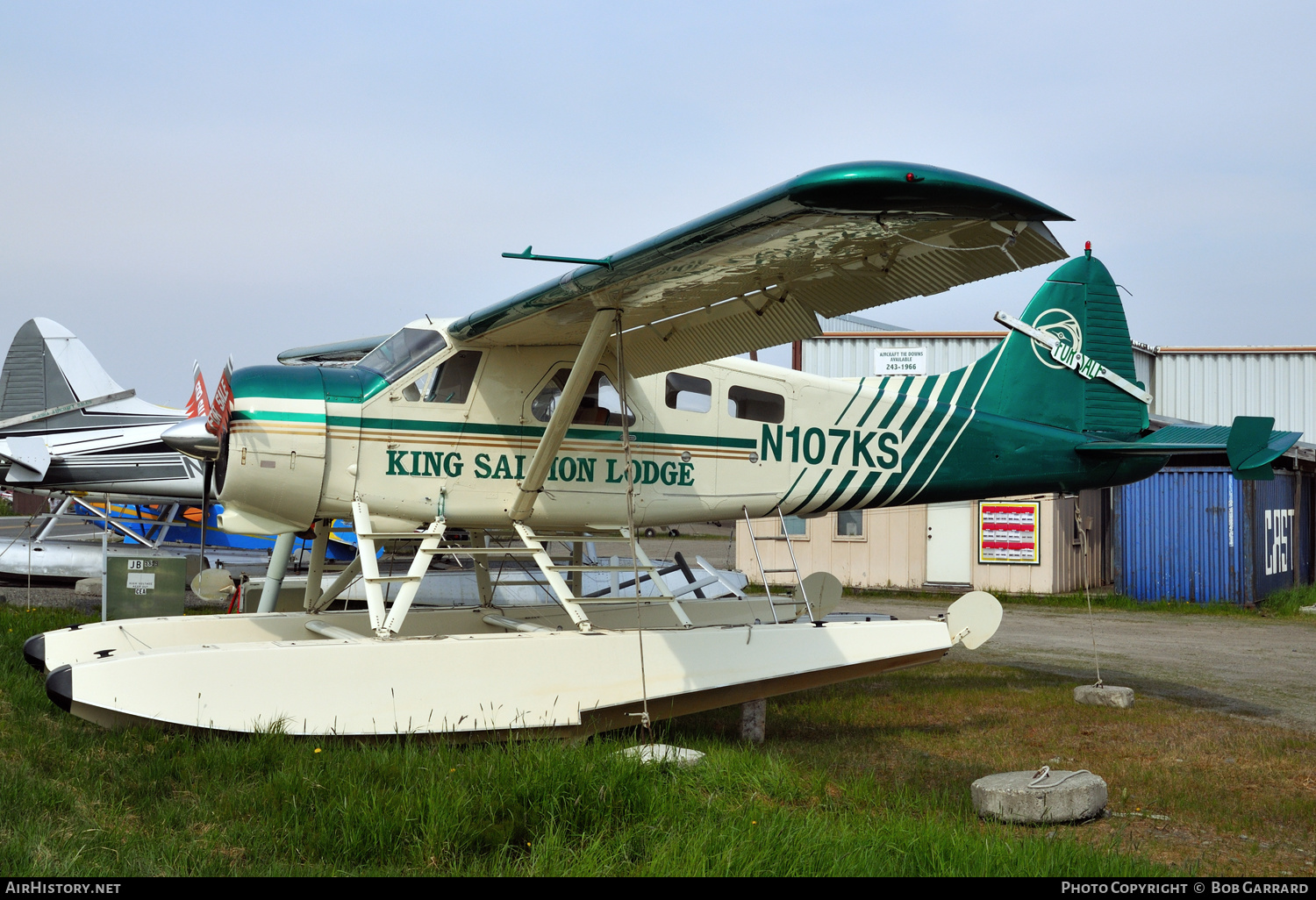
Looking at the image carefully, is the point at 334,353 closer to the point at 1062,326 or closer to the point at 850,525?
the point at 1062,326

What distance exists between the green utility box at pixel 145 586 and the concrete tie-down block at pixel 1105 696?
826 cm

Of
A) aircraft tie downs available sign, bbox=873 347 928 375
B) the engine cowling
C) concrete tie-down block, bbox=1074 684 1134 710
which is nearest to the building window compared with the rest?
aircraft tie downs available sign, bbox=873 347 928 375

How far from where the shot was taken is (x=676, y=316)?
6.65 m

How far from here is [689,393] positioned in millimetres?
7668

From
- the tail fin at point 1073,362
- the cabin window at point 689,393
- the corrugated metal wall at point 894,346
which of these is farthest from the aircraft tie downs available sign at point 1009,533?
the cabin window at point 689,393

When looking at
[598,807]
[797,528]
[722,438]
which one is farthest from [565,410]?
[797,528]

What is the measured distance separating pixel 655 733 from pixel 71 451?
11799mm

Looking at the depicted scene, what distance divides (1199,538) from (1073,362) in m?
10.3

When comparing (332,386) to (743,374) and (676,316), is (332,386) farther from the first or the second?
(743,374)

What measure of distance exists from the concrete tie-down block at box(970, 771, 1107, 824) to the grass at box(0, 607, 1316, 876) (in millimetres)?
85

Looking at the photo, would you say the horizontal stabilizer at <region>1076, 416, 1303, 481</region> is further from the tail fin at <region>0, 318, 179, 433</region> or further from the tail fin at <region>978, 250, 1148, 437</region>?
the tail fin at <region>0, 318, 179, 433</region>

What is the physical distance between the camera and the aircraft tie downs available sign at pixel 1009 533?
17906 millimetres
